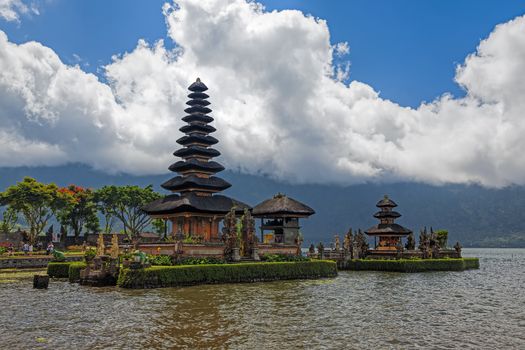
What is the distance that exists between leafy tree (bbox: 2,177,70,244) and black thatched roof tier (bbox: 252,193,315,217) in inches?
1309

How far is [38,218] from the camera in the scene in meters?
78.5

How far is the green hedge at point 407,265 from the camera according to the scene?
6312 centimetres

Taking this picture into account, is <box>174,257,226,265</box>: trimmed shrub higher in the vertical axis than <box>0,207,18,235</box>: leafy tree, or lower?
lower

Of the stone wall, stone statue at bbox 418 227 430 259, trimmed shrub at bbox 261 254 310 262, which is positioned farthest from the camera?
stone statue at bbox 418 227 430 259

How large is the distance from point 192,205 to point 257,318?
3086cm

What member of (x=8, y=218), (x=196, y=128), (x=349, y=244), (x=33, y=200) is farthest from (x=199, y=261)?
(x=8, y=218)

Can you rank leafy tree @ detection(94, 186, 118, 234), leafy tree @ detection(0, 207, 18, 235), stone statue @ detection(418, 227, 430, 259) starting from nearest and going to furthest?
stone statue @ detection(418, 227, 430, 259), leafy tree @ detection(0, 207, 18, 235), leafy tree @ detection(94, 186, 118, 234)

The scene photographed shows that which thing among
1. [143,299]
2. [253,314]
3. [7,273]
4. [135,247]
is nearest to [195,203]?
[135,247]

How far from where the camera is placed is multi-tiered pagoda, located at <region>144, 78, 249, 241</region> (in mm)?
55906

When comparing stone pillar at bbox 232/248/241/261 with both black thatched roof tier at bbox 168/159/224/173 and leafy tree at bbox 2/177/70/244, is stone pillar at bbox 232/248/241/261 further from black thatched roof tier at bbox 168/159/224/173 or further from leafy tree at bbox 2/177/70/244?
leafy tree at bbox 2/177/70/244

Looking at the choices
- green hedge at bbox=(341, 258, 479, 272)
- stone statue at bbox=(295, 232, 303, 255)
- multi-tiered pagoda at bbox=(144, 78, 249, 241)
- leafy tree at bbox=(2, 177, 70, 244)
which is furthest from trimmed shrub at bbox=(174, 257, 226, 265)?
leafy tree at bbox=(2, 177, 70, 244)

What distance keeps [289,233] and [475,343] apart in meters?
40.9

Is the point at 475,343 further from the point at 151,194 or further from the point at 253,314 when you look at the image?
the point at 151,194

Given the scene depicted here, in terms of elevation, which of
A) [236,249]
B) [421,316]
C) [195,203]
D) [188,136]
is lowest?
[421,316]
